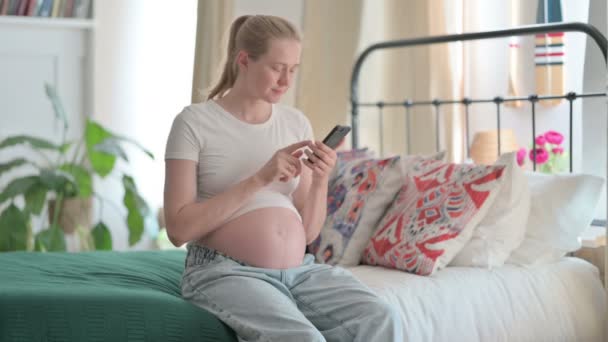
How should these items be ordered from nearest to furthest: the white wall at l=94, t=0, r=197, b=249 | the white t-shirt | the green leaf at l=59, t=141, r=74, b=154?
the white t-shirt < the green leaf at l=59, t=141, r=74, b=154 < the white wall at l=94, t=0, r=197, b=249

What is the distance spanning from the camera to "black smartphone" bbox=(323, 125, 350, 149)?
2023 millimetres

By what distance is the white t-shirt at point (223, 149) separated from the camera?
204 centimetres

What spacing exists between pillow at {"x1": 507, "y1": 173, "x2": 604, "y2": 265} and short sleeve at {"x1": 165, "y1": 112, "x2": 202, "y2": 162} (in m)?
1.04

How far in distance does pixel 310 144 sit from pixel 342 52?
5.79ft

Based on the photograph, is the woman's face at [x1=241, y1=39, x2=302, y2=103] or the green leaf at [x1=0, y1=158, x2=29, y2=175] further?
the green leaf at [x1=0, y1=158, x2=29, y2=175]

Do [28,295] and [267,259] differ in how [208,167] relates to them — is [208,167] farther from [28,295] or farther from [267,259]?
[28,295]

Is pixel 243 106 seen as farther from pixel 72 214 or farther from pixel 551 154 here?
pixel 72 214

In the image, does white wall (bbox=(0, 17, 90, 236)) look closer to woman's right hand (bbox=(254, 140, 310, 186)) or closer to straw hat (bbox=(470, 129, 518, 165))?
straw hat (bbox=(470, 129, 518, 165))

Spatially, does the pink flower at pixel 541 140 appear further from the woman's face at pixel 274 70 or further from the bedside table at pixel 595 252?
the woman's face at pixel 274 70

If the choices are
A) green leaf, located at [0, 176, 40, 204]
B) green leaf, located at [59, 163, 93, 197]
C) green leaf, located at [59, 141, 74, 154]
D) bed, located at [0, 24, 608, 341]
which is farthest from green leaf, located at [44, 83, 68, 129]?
bed, located at [0, 24, 608, 341]

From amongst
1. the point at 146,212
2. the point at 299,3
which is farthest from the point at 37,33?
the point at 299,3

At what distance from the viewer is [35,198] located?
3891 mm

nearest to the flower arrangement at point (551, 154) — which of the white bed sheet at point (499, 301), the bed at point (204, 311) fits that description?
the bed at point (204, 311)

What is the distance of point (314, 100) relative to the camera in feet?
12.2
